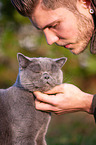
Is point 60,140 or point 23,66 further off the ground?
point 23,66

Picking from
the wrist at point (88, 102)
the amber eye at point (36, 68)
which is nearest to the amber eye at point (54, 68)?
the amber eye at point (36, 68)

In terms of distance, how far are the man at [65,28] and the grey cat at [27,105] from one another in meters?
0.07

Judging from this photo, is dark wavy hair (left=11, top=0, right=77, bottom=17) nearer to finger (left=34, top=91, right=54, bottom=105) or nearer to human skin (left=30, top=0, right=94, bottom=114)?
human skin (left=30, top=0, right=94, bottom=114)

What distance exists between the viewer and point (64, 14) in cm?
154

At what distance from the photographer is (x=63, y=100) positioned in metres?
1.68

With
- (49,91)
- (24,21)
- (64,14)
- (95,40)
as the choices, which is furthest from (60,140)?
(24,21)

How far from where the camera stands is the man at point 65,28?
5.00 ft

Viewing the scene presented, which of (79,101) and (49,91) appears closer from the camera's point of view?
(49,91)

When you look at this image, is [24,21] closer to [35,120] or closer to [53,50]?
[53,50]

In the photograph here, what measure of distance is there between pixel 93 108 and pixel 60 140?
1.27m

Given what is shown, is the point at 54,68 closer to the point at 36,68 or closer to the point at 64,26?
the point at 36,68

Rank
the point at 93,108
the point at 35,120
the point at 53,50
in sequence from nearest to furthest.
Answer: the point at 35,120 < the point at 93,108 < the point at 53,50

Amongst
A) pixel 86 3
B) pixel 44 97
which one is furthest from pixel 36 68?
pixel 86 3

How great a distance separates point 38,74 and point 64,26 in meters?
0.44
